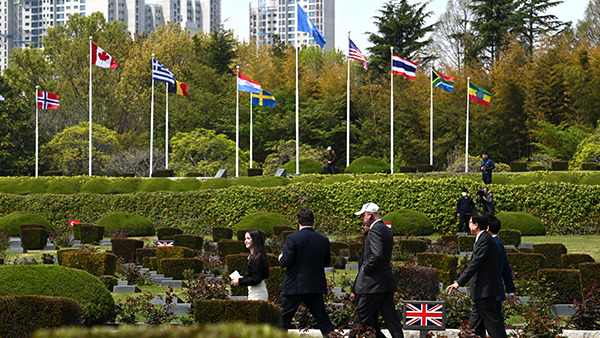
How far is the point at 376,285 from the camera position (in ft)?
28.0

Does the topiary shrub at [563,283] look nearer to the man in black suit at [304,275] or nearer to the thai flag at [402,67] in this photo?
the man in black suit at [304,275]

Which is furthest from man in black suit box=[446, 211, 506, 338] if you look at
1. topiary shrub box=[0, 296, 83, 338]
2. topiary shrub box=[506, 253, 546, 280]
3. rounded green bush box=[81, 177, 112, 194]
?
rounded green bush box=[81, 177, 112, 194]

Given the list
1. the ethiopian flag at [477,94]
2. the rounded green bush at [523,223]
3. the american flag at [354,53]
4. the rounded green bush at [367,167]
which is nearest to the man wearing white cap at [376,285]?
the rounded green bush at [523,223]

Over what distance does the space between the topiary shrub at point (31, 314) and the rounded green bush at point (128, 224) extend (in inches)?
766

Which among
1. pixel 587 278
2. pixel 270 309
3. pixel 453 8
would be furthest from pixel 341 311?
pixel 453 8

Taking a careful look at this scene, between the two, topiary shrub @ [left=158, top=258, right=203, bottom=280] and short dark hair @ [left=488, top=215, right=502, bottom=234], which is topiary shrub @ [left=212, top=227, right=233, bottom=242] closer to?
topiary shrub @ [left=158, top=258, right=203, bottom=280]

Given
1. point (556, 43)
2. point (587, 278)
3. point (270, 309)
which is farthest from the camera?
point (556, 43)

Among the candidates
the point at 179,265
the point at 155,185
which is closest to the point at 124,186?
the point at 155,185

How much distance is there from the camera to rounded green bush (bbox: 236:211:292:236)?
2628 centimetres

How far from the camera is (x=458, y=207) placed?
2611cm

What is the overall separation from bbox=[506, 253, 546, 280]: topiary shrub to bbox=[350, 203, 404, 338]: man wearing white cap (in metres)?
7.19

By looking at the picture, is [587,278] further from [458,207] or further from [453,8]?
[453,8]

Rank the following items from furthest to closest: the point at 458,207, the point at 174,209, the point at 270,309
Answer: the point at 174,209 → the point at 458,207 → the point at 270,309

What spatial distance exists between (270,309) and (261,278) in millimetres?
877
